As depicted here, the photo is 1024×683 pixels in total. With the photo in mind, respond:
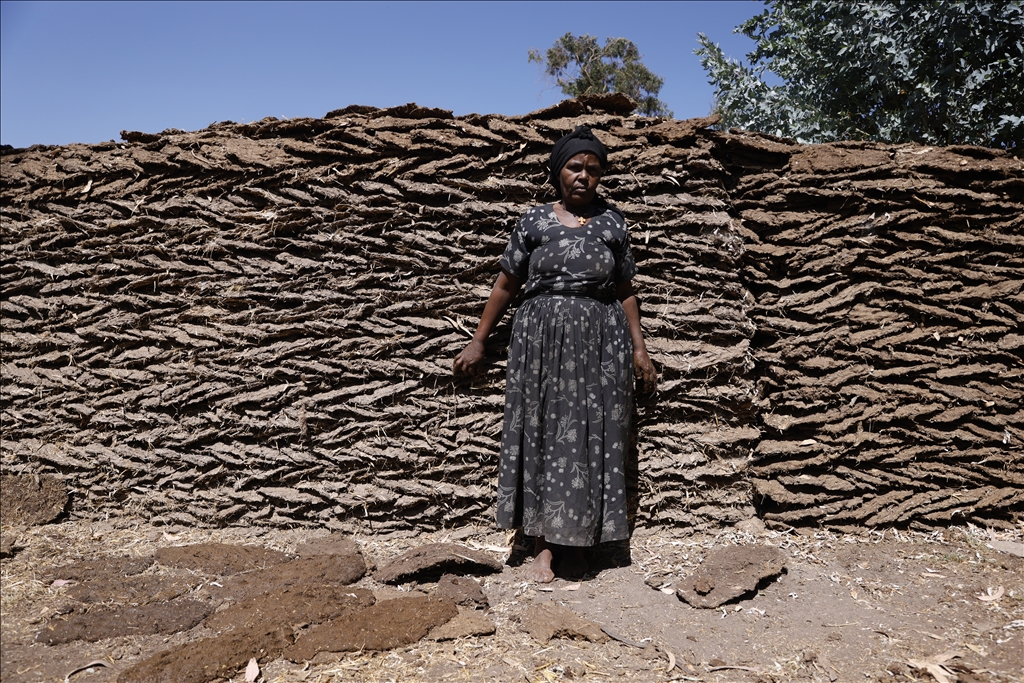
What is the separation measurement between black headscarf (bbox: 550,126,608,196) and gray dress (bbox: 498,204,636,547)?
0.70 ft

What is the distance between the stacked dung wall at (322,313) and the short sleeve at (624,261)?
0.21 metres

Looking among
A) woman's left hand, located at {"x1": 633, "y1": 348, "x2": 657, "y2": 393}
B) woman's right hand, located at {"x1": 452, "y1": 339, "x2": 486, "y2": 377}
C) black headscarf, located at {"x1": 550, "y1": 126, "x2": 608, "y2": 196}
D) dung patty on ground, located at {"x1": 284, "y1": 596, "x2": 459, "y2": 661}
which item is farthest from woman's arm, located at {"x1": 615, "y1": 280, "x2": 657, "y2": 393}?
dung patty on ground, located at {"x1": 284, "y1": 596, "x2": 459, "y2": 661}

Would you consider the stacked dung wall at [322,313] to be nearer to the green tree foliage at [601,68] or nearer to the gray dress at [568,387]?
the gray dress at [568,387]

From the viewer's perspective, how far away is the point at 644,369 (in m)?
3.28

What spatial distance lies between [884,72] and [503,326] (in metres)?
4.20

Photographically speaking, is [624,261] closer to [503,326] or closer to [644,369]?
[644,369]

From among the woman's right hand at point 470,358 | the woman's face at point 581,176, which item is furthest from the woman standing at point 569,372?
the woman's right hand at point 470,358

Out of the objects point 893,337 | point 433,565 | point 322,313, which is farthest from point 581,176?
point 433,565

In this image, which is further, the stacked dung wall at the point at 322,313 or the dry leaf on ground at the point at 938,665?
the stacked dung wall at the point at 322,313

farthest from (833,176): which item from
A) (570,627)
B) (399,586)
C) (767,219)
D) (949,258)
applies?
(399,586)

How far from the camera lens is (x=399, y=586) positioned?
3189 mm

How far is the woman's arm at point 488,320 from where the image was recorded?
3.28 meters

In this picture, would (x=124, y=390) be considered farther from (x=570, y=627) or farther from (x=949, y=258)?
(x=949, y=258)

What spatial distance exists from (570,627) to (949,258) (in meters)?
2.60
